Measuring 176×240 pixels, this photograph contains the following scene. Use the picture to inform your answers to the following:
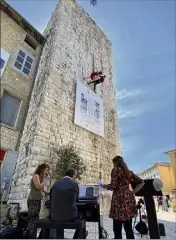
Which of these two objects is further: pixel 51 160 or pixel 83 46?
pixel 83 46

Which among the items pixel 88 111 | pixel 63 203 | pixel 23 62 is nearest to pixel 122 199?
pixel 63 203

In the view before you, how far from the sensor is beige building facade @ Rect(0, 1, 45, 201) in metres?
5.57

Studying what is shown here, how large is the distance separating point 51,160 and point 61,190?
3680 millimetres

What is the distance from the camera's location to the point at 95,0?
11875mm

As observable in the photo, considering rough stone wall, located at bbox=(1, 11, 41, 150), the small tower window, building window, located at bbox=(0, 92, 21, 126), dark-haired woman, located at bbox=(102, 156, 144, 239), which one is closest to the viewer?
dark-haired woman, located at bbox=(102, 156, 144, 239)

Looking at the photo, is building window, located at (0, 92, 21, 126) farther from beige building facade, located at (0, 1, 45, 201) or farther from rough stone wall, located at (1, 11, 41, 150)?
rough stone wall, located at (1, 11, 41, 150)

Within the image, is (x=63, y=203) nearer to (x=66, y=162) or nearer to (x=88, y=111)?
(x=66, y=162)

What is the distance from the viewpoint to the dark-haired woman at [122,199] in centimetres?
212

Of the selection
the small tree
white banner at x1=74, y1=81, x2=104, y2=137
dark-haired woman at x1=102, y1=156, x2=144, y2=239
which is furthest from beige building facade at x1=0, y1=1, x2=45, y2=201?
dark-haired woman at x1=102, y1=156, x2=144, y2=239

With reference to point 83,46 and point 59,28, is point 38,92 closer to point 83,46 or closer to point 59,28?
point 59,28

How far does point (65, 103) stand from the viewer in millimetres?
6914

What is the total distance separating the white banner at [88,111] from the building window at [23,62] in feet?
7.44

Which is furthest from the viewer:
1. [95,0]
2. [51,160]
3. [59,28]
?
[95,0]

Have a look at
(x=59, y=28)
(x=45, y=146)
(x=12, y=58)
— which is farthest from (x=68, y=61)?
(x=45, y=146)
